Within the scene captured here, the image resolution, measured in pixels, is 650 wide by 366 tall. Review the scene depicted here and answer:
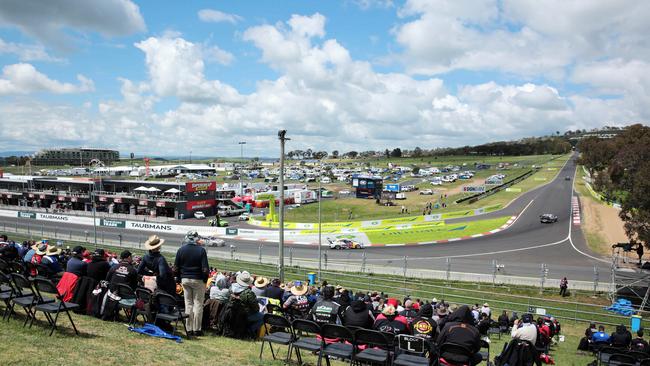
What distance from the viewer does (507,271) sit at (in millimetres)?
35406

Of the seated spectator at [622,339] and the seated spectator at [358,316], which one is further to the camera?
the seated spectator at [622,339]

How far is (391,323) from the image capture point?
27.5 ft

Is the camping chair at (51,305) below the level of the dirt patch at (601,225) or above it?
above

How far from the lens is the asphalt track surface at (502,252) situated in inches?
1441

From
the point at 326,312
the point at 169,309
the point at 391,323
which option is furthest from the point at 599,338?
the point at 169,309

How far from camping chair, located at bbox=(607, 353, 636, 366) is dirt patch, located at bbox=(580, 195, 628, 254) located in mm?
39860

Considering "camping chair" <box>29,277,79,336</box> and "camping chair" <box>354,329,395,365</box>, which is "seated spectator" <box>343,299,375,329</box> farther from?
"camping chair" <box>29,277,79,336</box>

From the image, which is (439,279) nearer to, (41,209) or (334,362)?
(334,362)

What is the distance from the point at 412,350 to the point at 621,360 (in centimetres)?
488

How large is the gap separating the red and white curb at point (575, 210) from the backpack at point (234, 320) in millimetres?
57946

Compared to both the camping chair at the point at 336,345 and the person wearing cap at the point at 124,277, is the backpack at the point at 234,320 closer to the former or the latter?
the person wearing cap at the point at 124,277

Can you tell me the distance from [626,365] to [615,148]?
77.5 m

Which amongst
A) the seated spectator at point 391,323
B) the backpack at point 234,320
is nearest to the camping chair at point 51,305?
the backpack at point 234,320

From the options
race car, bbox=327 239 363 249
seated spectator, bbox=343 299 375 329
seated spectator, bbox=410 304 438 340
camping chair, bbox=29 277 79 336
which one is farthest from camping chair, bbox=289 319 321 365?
race car, bbox=327 239 363 249
